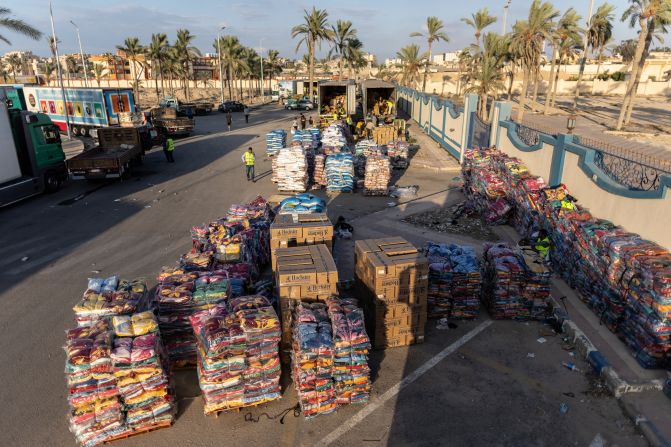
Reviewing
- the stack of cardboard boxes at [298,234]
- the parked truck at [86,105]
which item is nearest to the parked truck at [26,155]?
the parked truck at [86,105]

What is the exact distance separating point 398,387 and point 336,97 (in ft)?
101

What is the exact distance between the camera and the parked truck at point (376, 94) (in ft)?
107

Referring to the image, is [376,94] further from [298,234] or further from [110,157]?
[298,234]

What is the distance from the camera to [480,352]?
786cm

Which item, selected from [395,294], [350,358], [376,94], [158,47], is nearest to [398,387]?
[350,358]

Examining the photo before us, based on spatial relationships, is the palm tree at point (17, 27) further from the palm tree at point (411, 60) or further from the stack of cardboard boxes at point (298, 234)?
the palm tree at point (411, 60)

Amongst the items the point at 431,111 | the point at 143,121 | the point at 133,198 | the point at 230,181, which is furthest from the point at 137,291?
the point at 431,111

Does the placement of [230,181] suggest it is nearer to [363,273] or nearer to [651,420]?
[363,273]

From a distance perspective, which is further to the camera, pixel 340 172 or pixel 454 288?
pixel 340 172

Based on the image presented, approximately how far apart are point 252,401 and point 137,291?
272 cm

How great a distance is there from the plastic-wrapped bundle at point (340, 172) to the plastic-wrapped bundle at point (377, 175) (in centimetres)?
79

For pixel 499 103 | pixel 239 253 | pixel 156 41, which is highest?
pixel 156 41

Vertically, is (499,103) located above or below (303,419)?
above

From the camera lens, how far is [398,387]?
274 inches
